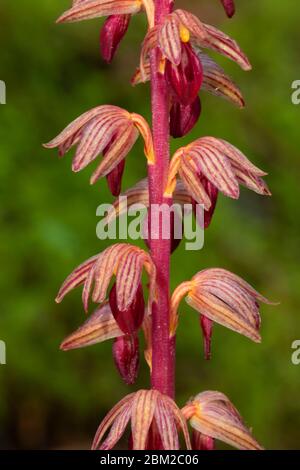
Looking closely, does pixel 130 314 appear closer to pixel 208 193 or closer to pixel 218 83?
pixel 208 193

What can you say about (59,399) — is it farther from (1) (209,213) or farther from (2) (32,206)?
(1) (209,213)

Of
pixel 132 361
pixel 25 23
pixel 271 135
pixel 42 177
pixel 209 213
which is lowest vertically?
pixel 132 361

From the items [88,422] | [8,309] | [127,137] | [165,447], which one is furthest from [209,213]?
[88,422]

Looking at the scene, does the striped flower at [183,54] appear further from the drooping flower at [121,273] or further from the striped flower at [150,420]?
the striped flower at [150,420]

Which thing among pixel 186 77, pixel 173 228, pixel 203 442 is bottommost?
pixel 203 442

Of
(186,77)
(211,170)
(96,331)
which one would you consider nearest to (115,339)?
Result: (96,331)

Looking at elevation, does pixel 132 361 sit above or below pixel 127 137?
below
